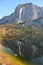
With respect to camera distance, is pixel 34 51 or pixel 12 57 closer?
pixel 12 57

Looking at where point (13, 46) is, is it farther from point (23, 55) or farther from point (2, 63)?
point (2, 63)

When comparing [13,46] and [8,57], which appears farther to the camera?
[13,46]

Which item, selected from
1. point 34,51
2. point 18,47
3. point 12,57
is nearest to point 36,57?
point 34,51

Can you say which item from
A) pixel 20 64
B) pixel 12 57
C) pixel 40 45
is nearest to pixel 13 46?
pixel 40 45

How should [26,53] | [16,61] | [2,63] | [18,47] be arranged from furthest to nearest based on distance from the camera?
[18,47] < [26,53] < [16,61] < [2,63]

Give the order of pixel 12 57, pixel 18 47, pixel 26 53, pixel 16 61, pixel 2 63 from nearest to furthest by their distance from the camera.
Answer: pixel 2 63, pixel 16 61, pixel 12 57, pixel 26 53, pixel 18 47

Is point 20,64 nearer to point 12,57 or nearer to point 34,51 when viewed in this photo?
point 12,57

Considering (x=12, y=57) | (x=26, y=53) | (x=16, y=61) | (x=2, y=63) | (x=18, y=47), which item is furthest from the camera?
(x=18, y=47)

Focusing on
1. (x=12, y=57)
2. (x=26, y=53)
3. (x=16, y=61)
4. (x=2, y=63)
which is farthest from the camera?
(x=26, y=53)

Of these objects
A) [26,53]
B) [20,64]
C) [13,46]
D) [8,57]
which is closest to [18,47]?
[13,46]
